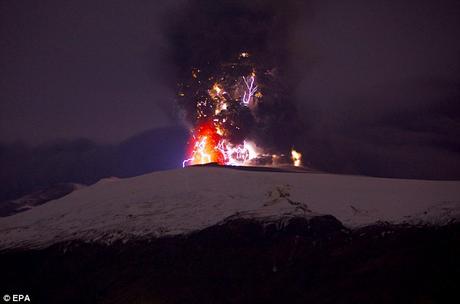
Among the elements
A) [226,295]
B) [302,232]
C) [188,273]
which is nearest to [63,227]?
[188,273]

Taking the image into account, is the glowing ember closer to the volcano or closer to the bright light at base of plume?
the bright light at base of plume

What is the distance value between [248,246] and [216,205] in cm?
454

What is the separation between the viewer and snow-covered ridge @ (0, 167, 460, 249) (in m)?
26.8

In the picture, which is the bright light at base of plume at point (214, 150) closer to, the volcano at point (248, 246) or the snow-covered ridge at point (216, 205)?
the snow-covered ridge at point (216, 205)

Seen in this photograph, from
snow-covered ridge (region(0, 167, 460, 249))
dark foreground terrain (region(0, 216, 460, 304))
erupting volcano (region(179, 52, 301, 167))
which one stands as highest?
erupting volcano (region(179, 52, 301, 167))

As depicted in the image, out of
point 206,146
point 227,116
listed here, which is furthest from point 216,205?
point 227,116

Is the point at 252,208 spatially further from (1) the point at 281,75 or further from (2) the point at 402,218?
(1) the point at 281,75

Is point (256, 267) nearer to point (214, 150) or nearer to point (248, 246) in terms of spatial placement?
point (248, 246)

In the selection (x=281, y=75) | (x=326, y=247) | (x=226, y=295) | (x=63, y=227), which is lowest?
(x=226, y=295)

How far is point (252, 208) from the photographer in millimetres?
28094

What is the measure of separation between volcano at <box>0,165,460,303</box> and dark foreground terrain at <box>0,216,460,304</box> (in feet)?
0.18

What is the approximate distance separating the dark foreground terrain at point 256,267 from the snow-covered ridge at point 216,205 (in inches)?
43.0

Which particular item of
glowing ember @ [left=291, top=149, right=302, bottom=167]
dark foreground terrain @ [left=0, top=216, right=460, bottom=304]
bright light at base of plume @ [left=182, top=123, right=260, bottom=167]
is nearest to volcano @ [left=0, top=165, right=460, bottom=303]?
dark foreground terrain @ [left=0, top=216, right=460, bottom=304]

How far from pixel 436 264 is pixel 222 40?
41505 millimetres
